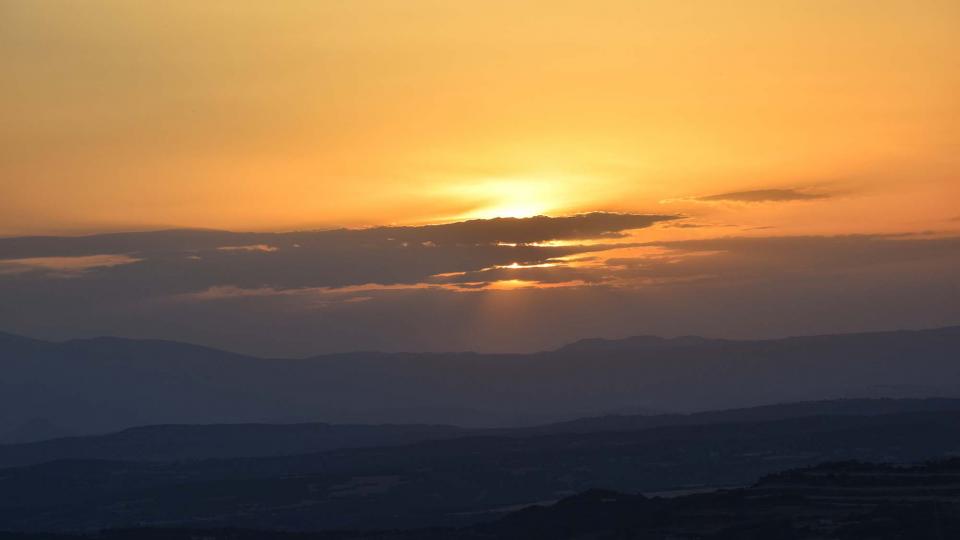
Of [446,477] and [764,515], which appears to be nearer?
[764,515]

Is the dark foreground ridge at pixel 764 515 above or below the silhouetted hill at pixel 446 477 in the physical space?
above

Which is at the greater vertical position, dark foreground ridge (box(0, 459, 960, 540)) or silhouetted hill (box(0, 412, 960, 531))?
dark foreground ridge (box(0, 459, 960, 540))

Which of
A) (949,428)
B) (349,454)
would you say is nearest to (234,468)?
(349,454)

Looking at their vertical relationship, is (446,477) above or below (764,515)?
below

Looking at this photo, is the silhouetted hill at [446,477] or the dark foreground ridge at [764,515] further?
the silhouetted hill at [446,477]

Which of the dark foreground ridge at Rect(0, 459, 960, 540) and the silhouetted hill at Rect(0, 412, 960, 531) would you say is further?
the silhouetted hill at Rect(0, 412, 960, 531)
